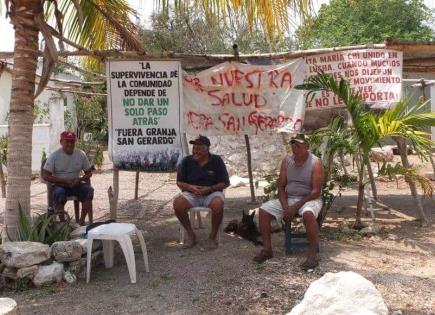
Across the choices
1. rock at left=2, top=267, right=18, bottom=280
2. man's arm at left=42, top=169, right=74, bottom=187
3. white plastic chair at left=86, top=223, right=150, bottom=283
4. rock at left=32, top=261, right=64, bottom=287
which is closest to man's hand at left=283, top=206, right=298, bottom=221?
white plastic chair at left=86, top=223, right=150, bottom=283

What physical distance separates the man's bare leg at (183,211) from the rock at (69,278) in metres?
1.49

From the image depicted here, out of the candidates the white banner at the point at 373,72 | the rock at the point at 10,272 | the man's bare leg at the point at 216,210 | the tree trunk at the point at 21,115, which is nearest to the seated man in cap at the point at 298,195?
the man's bare leg at the point at 216,210

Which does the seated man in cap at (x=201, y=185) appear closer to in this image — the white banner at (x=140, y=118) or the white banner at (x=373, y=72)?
the white banner at (x=140, y=118)

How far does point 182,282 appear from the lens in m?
4.96

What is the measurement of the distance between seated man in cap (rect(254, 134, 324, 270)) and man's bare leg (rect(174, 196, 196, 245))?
93 centimetres

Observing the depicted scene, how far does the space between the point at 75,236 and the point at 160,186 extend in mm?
6687

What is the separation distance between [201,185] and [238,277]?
160 cm

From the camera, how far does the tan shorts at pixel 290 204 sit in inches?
216

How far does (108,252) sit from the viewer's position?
542cm

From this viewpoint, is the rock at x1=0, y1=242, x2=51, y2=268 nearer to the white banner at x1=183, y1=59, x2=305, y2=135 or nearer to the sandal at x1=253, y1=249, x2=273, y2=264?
the sandal at x1=253, y1=249, x2=273, y2=264

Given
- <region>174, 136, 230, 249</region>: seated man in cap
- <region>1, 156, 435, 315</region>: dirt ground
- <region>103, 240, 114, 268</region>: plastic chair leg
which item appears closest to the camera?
<region>1, 156, 435, 315</region>: dirt ground

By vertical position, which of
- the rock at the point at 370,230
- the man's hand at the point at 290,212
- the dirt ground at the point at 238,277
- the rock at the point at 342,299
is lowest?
the dirt ground at the point at 238,277

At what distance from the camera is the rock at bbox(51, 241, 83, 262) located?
16.6 feet

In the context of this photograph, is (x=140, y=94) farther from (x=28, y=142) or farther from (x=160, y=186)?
(x=160, y=186)
